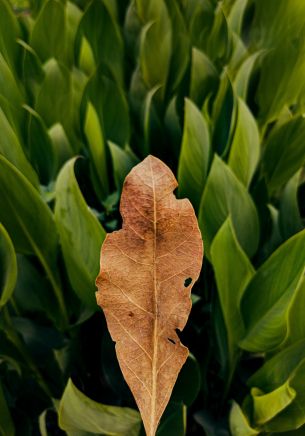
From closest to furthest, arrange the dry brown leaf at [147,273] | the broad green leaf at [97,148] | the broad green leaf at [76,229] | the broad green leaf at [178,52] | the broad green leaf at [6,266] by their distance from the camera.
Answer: the dry brown leaf at [147,273]
the broad green leaf at [6,266]
the broad green leaf at [76,229]
the broad green leaf at [97,148]
the broad green leaf at [178,52]

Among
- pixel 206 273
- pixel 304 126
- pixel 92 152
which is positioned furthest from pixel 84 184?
pixel 304 126

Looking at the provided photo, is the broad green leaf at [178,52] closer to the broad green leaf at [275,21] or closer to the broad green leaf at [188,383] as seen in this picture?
the broad green leaf at [275,21]

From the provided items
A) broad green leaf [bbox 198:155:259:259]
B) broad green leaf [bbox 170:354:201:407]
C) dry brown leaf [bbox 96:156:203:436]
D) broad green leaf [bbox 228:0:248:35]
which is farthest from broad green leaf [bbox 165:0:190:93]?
dry brown leaf [bbox 96:156:203:436]

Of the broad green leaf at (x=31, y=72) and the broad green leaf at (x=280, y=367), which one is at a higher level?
the broad green leaf at (x=31, y=72)

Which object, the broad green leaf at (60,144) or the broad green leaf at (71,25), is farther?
the broad green leaf at (71,25)

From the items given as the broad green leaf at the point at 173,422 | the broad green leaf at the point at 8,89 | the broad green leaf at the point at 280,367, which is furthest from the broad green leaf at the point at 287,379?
the broad green leaf at the point at 8,89

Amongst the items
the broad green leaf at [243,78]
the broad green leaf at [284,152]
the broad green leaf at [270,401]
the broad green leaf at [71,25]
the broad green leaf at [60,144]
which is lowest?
the broad green leaf at [270,401]

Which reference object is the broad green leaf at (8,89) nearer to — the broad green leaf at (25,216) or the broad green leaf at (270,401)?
the broad green leaf at (25,216)

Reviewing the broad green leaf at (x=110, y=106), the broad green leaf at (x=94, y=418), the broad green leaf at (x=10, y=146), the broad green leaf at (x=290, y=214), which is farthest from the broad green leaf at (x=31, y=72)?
the broad green leaf at (x=94, y=418)


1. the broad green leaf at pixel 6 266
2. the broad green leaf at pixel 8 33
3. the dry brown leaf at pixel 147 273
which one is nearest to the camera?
the dry brown leaf at pixel 147 273
